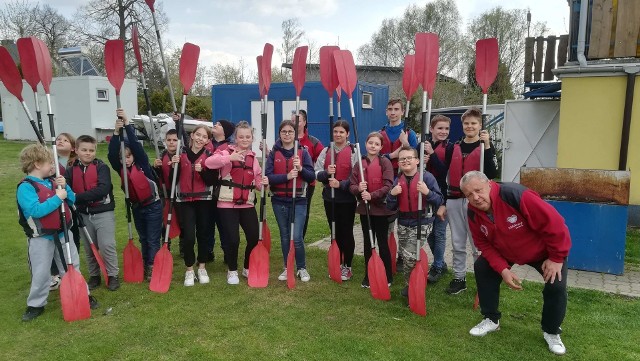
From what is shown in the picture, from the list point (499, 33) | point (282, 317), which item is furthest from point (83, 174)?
point (499, 33)

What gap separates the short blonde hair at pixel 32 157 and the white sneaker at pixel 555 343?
14.8 ft

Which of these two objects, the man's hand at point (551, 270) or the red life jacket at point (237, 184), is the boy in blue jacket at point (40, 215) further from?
the man's hand at point (551, 270)

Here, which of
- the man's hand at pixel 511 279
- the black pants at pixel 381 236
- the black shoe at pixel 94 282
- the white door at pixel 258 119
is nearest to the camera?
the man's hand at pixel 511 279

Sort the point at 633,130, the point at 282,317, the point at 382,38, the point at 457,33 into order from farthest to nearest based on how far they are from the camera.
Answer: the point at 382,38 < the point at 457,33 < the point at 633,130 < the point at 282,317

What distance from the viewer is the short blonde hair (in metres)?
3.95

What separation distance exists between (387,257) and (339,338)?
126cm

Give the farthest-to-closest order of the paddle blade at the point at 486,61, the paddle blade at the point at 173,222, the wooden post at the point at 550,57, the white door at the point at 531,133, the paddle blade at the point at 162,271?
the white door at the point at 531,133
the wooden post at the point at 550,57
the paddle blade at the point at 173,222
the paddle blade at the point at 162,271
the paddle blade at the point at 486,61

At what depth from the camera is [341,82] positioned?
4844 millimetres

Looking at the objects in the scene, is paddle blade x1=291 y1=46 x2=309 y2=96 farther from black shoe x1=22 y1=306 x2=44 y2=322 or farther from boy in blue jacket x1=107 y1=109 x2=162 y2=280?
black shoe x1=22 y1=306 x2=44 y2=322

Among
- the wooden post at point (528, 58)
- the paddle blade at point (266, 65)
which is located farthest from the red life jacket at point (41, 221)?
the wooden post at point (528, 58)

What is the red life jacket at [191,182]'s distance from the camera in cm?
473

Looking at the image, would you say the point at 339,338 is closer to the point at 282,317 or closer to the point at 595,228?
the point at 282,317

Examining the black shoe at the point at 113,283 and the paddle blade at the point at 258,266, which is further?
the paddle blade at the point at 258,266

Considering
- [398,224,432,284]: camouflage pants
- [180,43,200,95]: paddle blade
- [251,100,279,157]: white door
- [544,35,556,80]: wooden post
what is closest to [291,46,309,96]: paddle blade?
[180,43,200,95]: paddle blade
